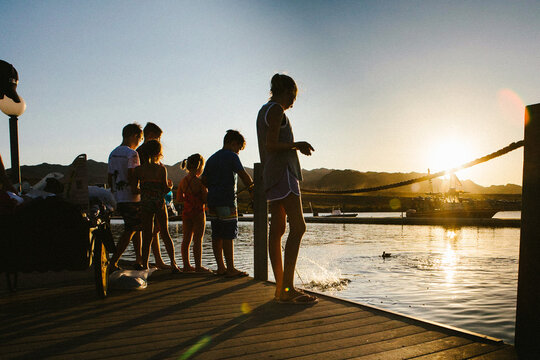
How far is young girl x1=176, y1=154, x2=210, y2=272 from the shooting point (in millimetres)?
5184

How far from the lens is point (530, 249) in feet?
7.35

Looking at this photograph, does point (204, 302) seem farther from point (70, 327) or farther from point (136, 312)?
point (70, 327)

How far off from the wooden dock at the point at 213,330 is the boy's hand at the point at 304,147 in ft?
3.97

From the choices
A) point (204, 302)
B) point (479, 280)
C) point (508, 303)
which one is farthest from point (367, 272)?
point (204, 302)

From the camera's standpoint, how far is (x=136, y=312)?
3094mm

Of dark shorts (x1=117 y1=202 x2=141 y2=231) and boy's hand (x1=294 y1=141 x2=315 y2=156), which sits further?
dark shorts (x1=117 y1=202 x2=141 y2=231)

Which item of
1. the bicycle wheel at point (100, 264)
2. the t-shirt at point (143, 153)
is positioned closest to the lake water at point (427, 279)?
the t-shirt at point (143, 153)

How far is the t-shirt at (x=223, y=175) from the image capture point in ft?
15.2

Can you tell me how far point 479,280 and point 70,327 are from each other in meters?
11.2

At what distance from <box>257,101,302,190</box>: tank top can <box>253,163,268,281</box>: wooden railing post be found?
1.27 m

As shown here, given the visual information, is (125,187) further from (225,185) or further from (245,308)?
(245,308)

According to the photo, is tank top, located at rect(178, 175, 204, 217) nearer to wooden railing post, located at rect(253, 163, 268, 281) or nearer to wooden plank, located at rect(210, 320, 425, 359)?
wooden railing post, located at rect(253, 163, 268, 281)

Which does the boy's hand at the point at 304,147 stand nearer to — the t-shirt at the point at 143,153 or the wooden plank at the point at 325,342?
the wooden plank at the point at 325,342

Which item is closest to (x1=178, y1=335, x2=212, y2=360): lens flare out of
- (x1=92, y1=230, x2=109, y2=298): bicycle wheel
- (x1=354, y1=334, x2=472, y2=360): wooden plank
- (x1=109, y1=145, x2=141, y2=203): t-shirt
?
(x1=354, y1=334, x2=472, y2=360): wooden plank
